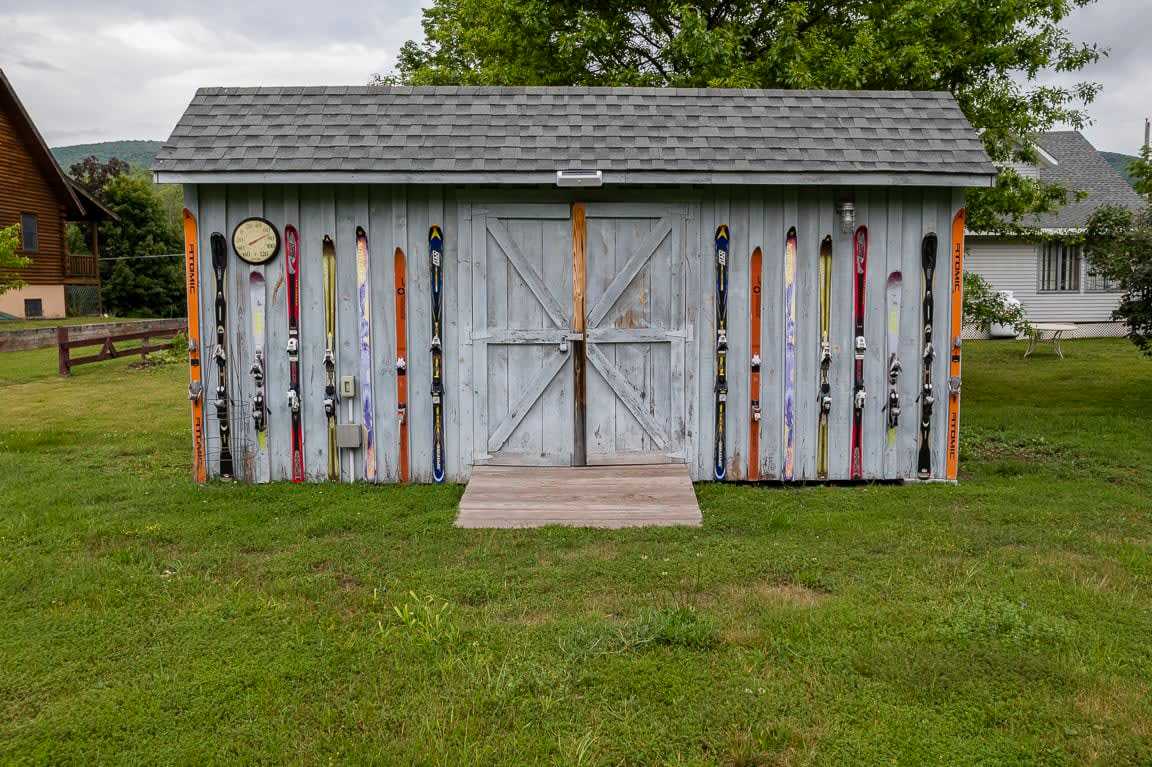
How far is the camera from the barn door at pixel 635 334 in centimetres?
641

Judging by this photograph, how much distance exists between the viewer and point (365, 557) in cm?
472

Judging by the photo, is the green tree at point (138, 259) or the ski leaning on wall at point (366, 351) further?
the green tree at point (138, 259)

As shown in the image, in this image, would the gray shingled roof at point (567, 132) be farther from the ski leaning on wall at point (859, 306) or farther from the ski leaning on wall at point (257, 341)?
the ski leaning on wall at point (257, 341)

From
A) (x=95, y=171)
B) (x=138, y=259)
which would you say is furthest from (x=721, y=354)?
(x=95, y=171)

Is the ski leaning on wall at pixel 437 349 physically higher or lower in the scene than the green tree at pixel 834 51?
lower

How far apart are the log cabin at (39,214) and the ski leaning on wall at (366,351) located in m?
22.2

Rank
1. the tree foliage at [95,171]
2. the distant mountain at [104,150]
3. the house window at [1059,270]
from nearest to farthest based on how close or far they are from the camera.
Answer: the house window at [1059,270] < the tree foliage at [95,171] < the distant mountain at [104,150]

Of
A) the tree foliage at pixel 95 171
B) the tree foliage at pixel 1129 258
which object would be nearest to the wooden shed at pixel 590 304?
the tree foliage at pixel 1129 258

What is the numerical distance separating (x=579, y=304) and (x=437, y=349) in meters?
1.10

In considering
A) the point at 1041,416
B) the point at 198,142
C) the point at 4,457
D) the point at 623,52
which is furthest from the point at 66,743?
the point at 623,52

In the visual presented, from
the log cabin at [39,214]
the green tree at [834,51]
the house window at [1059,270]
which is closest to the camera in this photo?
the green tree at [834,51]

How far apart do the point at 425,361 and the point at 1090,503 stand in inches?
186

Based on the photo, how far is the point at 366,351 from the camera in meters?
6.38

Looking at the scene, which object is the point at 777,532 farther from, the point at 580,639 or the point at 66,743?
the point at 66,743
